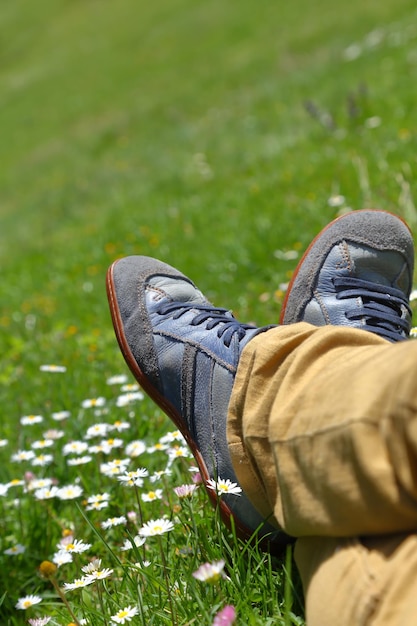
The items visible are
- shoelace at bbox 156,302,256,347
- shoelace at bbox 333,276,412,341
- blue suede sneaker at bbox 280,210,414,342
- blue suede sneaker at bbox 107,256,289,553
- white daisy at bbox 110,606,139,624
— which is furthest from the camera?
blue suede sneaker at bbox 280,210,414,342

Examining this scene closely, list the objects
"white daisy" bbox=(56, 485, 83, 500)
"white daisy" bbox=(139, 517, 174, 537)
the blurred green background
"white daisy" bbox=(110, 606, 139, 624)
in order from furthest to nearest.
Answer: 1. the blurred green background
2. "white daisy" bbox=(56, 485, 83, 500)
3. "white daisy" bbox=(139, 517, 174, 537)
4. "white daisy" bbox=(110, 606, 139, 624)

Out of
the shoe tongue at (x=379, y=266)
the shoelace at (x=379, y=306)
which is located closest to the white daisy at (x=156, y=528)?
the shoelace at (x=379, y=306)

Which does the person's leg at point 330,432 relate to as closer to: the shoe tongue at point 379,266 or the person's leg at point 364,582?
the person's leg at point 364,582

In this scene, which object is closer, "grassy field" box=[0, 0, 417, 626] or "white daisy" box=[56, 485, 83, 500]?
"grassy field" box=[0, 0, 417, 626]

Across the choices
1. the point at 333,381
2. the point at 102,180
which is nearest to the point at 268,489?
the point at 333,381

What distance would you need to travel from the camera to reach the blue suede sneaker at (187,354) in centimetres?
195

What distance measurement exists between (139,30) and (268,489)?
27956 millimetres

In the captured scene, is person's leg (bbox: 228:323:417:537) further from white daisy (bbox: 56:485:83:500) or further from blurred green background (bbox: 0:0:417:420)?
blurred green background (bbox: 0:0:417:420)

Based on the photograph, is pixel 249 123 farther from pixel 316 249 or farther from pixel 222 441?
pixel 222 441

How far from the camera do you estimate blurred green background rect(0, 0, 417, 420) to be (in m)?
4.66

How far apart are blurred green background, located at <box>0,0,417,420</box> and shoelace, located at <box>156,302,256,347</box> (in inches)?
53.5

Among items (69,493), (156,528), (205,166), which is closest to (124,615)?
(156,528)

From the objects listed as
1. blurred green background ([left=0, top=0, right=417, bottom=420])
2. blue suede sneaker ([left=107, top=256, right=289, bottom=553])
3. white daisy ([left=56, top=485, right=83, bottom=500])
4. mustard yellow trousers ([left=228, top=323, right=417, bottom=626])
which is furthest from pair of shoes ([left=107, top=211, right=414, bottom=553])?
blurred green background ([left=0, top=0, right=417, bottom=420])

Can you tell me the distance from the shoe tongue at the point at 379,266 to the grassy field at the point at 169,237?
100 centimetres
